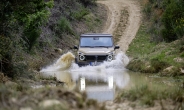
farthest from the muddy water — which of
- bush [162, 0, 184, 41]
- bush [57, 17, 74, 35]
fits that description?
bush [57, 17, 74, 35]

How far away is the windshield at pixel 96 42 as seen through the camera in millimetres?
21622

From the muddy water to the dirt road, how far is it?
8349 mm

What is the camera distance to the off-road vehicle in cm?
2066

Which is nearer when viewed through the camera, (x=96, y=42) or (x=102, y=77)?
(x=102, y=77)

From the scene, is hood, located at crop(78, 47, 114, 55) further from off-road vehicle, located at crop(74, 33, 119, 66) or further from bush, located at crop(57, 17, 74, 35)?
bush, located at crop(57, 17, 74, 35)

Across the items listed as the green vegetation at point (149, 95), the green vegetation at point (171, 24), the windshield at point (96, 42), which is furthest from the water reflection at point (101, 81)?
the green vegetation at point (171, 24)

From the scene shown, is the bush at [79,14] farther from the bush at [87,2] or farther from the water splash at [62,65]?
the water splash at [62,65]

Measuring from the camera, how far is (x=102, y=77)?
17781 mm

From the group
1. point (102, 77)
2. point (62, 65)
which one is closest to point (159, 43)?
point (62, 65)

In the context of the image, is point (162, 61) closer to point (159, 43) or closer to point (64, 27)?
point (159, 43)

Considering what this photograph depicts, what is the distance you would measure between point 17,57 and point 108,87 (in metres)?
3.57

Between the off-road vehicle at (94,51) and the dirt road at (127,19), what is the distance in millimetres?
8161

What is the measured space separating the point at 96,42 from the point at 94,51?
1145 millimetres

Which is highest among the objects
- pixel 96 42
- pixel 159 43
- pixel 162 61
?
pixel 159 43
